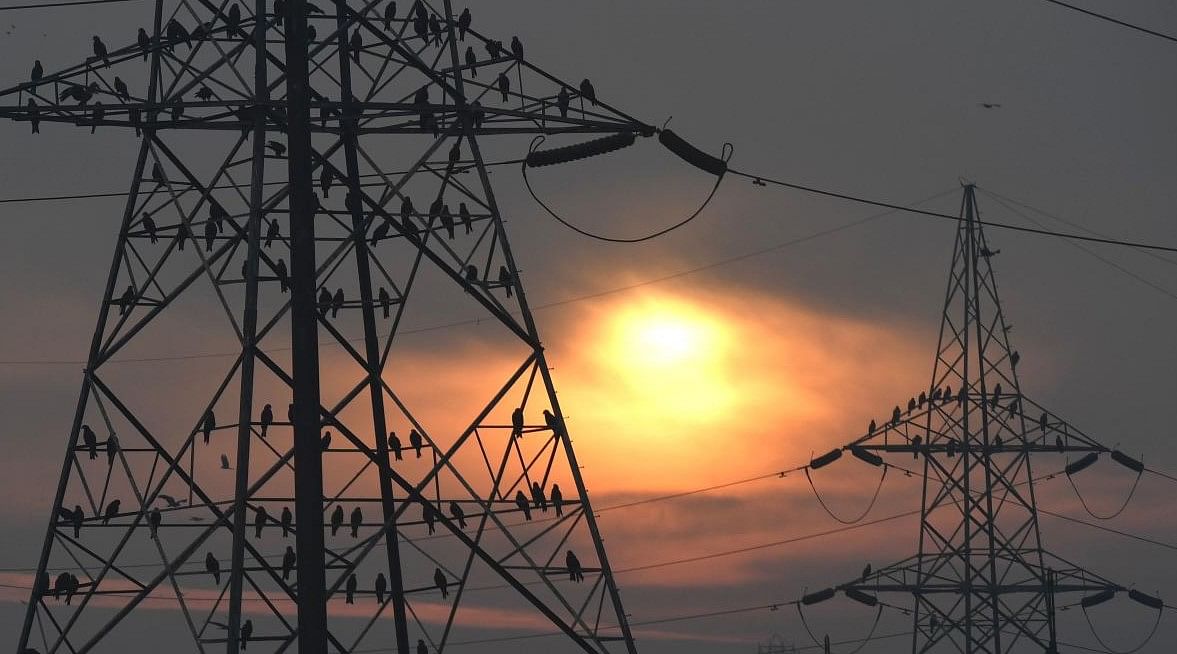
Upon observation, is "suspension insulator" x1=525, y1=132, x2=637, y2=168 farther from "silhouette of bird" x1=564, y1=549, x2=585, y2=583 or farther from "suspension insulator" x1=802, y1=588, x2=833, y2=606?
"suspension insulator" x1=802, y1=588, x2=833, y2=606

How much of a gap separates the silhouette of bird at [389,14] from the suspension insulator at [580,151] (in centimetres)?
693

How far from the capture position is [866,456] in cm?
7119

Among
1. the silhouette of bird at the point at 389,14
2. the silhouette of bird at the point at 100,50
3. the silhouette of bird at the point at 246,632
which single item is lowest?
the silhouette of bird at the point at 246,632

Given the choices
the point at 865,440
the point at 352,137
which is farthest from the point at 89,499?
the point at 865,440

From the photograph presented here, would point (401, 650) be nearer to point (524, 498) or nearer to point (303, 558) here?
point (524, 498)

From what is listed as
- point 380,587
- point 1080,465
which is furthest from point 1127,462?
point 380,587

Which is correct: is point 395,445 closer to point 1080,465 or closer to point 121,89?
point 121,89

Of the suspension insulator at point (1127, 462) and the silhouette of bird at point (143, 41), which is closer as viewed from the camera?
the silhouette of bird at point (143, 41)

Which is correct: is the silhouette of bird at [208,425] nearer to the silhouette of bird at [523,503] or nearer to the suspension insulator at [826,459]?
the silhouette of bird at [523,503]

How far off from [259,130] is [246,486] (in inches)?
283

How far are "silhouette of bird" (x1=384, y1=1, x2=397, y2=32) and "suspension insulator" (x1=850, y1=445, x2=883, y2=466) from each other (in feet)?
122

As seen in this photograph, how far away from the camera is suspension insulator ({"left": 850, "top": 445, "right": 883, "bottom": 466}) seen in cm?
7106

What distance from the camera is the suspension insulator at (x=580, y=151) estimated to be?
3369 cm

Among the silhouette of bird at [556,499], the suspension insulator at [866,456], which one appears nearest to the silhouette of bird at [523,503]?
the silhouette of bird at [556,499]
